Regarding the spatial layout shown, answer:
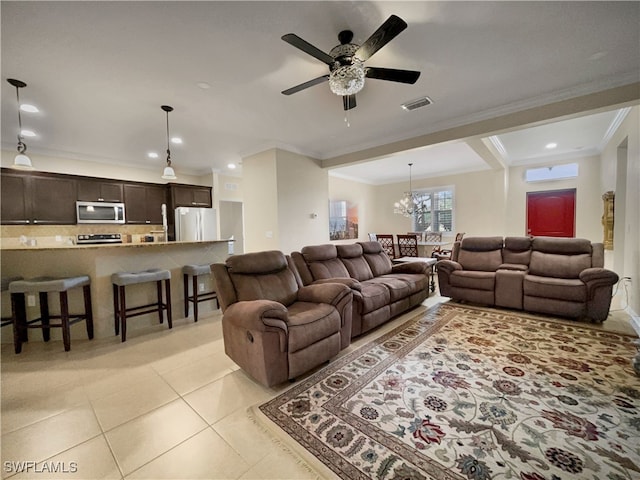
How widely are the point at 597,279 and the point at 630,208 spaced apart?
4.22ft

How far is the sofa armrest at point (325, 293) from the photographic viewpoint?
8.32 feet

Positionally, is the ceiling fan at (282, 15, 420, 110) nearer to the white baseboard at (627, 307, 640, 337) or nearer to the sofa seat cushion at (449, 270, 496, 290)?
the sofa seat cushion at (449, 270, 496, 290)

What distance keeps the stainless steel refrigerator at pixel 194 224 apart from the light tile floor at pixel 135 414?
3192 mm

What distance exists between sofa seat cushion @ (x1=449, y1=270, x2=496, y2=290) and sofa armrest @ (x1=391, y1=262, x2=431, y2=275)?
1.47ft

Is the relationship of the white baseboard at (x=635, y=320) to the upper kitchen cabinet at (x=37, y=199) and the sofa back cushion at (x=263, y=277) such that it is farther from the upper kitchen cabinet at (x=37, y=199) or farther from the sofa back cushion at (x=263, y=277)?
the upper kitchen cabinet at (x=37, y=199)

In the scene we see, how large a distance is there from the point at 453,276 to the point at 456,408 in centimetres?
280

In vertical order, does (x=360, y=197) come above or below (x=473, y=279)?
above

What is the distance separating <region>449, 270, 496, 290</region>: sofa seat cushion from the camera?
393 centimetres

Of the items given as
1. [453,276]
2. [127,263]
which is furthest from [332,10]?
[453,276]

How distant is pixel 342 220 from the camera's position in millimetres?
7992

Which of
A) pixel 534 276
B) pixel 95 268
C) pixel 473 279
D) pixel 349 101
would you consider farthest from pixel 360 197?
pixel 95 268

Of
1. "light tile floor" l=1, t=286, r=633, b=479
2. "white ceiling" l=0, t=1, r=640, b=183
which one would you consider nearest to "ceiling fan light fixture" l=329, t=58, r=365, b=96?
"white ceiling" l=0, t=1, r=640, b=183

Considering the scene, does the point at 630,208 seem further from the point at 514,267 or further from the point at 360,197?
the point at 360,197

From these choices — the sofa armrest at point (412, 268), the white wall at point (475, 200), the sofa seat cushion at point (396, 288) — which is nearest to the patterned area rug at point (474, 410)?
the sofa seat cushion at point (396, 288)
